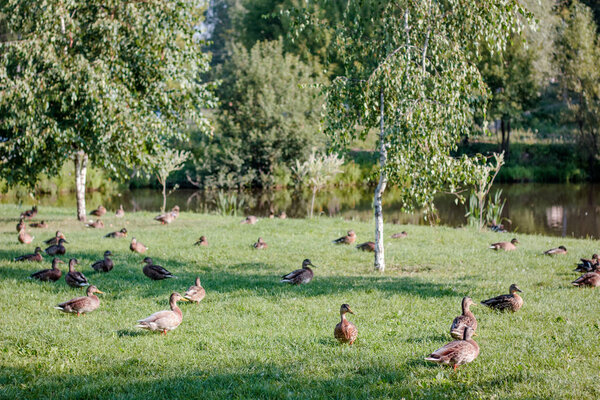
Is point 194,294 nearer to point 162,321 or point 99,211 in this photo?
point 162,321

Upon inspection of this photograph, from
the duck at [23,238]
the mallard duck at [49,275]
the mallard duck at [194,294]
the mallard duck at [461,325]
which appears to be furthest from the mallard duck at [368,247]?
the duck at [23,238]

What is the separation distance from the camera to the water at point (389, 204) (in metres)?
27.8

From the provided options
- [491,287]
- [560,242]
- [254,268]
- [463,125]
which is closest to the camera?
[491,287]

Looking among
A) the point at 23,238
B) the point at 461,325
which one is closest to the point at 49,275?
the point at 23,238

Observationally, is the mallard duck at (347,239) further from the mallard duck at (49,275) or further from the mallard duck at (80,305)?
the mallard duck at (80,305)

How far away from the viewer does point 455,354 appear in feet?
22.4

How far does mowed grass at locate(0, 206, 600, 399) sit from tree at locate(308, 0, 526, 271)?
2.64 m

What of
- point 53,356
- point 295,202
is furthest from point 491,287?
point 295,202

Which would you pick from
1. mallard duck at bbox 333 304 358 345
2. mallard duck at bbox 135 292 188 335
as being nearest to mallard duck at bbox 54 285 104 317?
mallard duck at bbox 135 292 188 335

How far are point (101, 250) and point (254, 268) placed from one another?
5.36 m

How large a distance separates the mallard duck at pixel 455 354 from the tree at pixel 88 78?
11.3 m

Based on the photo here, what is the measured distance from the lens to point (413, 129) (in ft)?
39.0

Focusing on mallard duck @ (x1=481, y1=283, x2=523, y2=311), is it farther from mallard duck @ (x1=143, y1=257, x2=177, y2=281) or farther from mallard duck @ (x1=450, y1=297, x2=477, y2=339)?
mallard duck @ (x1=143, y1=257, x2=177, y2=281)

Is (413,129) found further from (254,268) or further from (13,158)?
(13,158)
